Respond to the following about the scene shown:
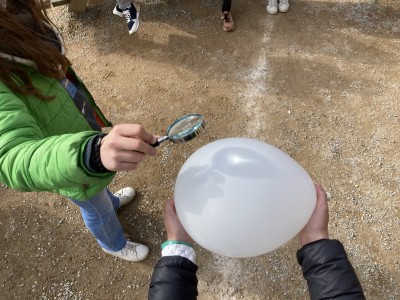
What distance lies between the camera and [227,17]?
139 inches

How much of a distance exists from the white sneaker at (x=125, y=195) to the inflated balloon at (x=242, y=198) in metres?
1.30

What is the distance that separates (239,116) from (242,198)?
176 cm

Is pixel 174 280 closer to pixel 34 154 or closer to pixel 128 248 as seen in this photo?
pixel 34 154

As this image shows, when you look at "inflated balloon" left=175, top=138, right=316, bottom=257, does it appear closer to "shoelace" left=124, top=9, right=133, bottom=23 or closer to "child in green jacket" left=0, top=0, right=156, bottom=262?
"child in green jacket" left=0, top=0, right=156, bottom=262

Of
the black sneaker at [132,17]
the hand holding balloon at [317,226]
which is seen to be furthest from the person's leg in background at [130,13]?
the hand holding balloon at [317,226]

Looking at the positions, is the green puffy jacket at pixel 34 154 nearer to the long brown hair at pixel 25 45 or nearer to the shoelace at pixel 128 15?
the long brown hair at pixel 25 45

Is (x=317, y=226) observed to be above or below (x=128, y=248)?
above

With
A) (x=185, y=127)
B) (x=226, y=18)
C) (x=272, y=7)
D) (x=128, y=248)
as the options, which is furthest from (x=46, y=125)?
(x=272, y=7)

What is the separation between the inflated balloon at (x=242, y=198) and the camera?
4.09 ft

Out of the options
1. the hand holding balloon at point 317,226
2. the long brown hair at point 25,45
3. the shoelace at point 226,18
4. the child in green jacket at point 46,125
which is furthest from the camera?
the shoelace at point 226,18

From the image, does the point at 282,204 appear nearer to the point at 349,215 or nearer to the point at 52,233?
the point at 349,215

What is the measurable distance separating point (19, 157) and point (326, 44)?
3024mm

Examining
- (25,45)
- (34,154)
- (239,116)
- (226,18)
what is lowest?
(239,116)

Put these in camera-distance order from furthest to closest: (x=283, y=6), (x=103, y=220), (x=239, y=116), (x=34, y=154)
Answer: (x=283, y=6) → (x=239, y=116) → (x=103, y=220) → (x=34, y=154)
